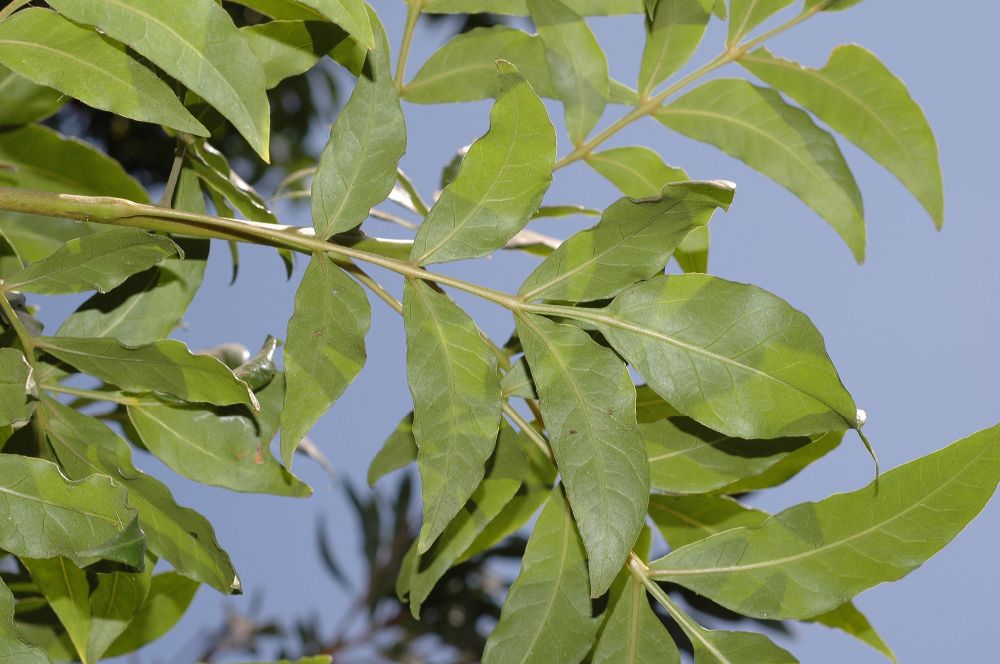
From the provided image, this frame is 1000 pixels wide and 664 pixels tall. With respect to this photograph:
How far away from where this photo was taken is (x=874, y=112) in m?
0.64

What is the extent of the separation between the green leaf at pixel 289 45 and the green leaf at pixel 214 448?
0.20m

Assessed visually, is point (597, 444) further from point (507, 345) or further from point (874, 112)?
point (874, 112)

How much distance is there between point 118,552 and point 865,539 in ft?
1.24

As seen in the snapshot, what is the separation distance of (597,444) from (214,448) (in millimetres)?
246

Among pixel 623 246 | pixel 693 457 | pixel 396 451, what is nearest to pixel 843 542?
pixel 693 457

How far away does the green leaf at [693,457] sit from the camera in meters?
0.57

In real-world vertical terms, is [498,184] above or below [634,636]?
above

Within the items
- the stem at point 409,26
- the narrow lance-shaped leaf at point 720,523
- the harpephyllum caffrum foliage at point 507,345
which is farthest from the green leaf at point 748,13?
the narrow lance-shaped leaf at point 720,523

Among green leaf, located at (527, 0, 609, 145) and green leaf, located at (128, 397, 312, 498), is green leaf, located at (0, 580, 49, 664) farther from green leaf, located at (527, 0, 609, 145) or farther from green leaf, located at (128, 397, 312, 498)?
green leaf, located at (527, 0, 609, 145)

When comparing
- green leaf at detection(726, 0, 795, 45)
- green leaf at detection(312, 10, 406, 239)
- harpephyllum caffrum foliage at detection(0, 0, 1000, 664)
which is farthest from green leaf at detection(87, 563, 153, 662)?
green leaf at detection(726, 0, 795, 45)

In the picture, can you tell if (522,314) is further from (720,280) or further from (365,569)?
(365,569)

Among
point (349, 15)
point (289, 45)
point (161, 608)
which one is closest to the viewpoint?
point (349, 15)

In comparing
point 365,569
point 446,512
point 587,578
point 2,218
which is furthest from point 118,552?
point 365,569

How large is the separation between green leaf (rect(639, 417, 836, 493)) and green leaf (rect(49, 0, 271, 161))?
0.92ft
